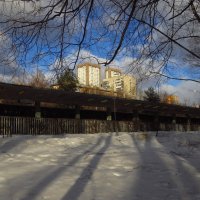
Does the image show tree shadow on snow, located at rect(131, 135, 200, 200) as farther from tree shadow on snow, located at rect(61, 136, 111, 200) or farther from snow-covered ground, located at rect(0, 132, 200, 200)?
tree shadow on snow, located at rect(61, 136, 111, 200)

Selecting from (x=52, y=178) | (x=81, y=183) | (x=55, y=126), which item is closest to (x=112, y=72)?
(x=52, y=178)

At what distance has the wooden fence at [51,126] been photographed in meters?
25.8

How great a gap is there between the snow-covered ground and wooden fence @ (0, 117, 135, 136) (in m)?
11.7

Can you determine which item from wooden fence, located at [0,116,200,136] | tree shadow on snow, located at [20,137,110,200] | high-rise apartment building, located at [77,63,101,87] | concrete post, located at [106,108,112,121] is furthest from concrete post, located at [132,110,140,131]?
high-rise apartment building, located at [77,63,101,87]

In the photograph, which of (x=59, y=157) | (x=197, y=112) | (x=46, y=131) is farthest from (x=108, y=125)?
(x=59, y=157)

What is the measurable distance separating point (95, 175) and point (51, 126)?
19481mm

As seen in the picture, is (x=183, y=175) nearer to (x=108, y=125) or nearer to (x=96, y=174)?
(x=96, y=174)

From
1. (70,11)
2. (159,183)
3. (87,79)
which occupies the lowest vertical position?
Answer: (159,183)

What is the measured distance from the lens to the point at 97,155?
12.9m

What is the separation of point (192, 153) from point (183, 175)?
5243 millimetres

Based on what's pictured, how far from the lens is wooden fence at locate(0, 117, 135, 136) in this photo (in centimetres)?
2577

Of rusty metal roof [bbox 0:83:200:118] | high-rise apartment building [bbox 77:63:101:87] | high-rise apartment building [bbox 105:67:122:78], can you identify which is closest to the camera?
high-rise apartment building [bbox 77:63:101:87]

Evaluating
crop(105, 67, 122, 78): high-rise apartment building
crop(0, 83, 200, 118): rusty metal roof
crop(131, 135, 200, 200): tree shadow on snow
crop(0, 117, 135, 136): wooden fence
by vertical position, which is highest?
crop(0, 83, 200, 118): rusty metal roof

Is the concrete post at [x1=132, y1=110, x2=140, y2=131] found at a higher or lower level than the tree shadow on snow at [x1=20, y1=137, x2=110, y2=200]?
higher
